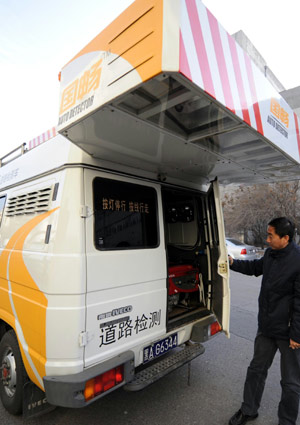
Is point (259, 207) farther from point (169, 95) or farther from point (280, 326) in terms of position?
point (169, 95)

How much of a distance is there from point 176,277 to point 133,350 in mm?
1140

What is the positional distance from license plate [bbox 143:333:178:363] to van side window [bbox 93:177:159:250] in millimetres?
929

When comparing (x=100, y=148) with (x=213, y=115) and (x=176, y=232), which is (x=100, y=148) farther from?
(x=176, y=232)

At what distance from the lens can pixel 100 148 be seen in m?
2.07

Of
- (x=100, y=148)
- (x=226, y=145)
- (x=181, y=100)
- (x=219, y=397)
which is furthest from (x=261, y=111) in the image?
(x=219, y=397)

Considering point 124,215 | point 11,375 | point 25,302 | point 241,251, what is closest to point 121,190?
point 124,215

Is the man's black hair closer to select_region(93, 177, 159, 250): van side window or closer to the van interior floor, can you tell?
select_region(93, 177, 159, 250): van side window

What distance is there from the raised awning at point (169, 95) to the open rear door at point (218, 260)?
0.80 metres

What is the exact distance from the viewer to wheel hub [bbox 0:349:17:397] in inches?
94.8

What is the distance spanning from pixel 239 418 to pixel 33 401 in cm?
179

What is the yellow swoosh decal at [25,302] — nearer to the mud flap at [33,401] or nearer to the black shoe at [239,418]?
the mud flap at [33,401]

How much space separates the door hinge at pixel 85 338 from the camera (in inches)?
75.9

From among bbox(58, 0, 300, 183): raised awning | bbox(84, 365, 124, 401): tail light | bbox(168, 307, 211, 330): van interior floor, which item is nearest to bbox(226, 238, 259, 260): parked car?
bbox(168, 307, 211, 330): van interior floor

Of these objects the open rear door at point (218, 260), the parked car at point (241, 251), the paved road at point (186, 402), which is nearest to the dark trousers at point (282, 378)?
the paved road at point (186, 402)
